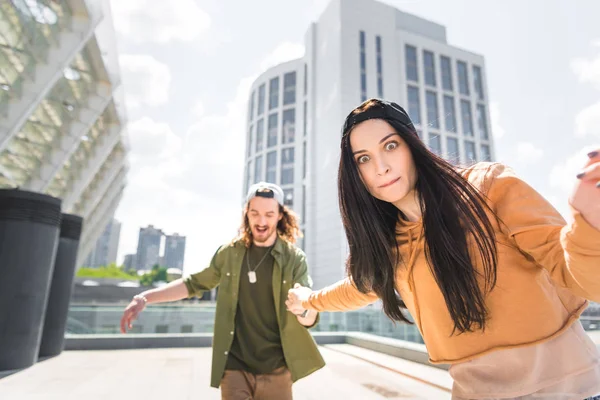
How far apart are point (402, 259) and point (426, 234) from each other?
17cm

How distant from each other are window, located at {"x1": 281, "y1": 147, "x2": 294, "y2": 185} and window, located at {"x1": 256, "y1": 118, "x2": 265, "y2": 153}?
3948 millimetres

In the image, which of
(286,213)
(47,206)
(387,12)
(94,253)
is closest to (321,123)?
(387,12)

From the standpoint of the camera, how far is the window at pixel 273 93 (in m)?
41.7

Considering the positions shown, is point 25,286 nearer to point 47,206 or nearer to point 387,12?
point 47,206

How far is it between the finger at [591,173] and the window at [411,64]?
36.6 meters

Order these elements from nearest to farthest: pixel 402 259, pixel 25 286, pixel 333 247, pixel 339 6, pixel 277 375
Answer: pixel 402 259 → pixel 277 375 → pixel 25 286 → pixel 333 247 → pixel 339 6

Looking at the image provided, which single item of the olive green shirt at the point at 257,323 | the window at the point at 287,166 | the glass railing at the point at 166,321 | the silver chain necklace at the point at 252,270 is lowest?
the glass railing at the point at 166,321

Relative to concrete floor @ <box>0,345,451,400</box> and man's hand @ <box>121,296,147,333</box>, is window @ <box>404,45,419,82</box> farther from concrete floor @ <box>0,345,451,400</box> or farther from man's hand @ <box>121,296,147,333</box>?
man's hand @ <box>121,296,147,333</box>

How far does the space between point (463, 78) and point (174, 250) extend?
126 m

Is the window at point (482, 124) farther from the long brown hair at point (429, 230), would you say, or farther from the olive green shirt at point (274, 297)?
the long brown hair at point (429, 230)

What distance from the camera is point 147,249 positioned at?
133875 millimetres

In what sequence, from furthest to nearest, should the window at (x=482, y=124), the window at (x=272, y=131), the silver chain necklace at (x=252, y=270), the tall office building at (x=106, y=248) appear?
1. the tall office building at (x=106, y=248)
2. the window at (x=272, y=131)
3. the window at (x=482, y=124)
4. the silver chain necklace at (x=252, y=270)

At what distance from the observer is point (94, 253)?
112 m

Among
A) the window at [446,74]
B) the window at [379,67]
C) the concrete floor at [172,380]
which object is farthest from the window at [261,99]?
the concrete floor at [172,380]
